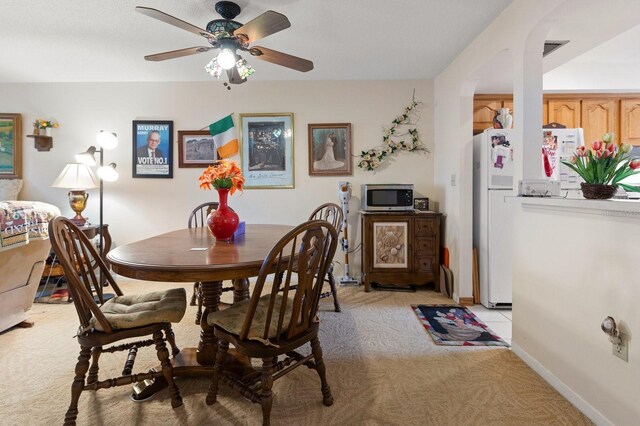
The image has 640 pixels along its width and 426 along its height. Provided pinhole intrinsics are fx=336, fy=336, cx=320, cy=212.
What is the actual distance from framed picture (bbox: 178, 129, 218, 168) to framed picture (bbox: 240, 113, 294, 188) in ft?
1.22

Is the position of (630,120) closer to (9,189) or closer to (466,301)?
(466,301)

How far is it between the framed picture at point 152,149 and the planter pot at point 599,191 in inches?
148

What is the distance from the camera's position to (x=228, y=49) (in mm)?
2057

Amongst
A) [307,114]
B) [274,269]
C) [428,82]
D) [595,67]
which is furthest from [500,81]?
[274,269]

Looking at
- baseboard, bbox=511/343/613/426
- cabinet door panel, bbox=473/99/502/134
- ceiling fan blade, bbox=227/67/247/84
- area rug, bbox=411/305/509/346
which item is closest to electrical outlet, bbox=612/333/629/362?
baseboard, bbox=511/343/613/426

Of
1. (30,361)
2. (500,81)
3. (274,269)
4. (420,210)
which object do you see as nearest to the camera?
(274,269)

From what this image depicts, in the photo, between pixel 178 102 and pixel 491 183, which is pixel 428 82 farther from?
pixel 178 102

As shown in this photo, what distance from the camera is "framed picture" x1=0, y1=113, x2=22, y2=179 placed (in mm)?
3773

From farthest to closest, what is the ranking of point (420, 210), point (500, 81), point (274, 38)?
1. point (420, 210)
2. point (500, 81)
3. point (274, 38)

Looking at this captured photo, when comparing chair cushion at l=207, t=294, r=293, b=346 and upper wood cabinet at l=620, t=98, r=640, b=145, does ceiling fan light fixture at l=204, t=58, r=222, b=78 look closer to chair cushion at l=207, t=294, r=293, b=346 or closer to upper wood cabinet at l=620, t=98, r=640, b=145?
chair cushion at l=207, t=294, r=293, b=346

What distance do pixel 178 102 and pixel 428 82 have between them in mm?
2846

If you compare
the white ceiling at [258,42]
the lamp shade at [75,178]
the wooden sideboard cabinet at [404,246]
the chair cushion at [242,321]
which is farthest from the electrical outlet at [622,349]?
the lamp shade at [75,178]

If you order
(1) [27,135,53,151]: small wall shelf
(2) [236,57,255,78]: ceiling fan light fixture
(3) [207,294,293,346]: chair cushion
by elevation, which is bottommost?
(3) [207,294,293,346]: chair cushion

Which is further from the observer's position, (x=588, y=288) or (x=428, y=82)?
(x=428, y=82)
